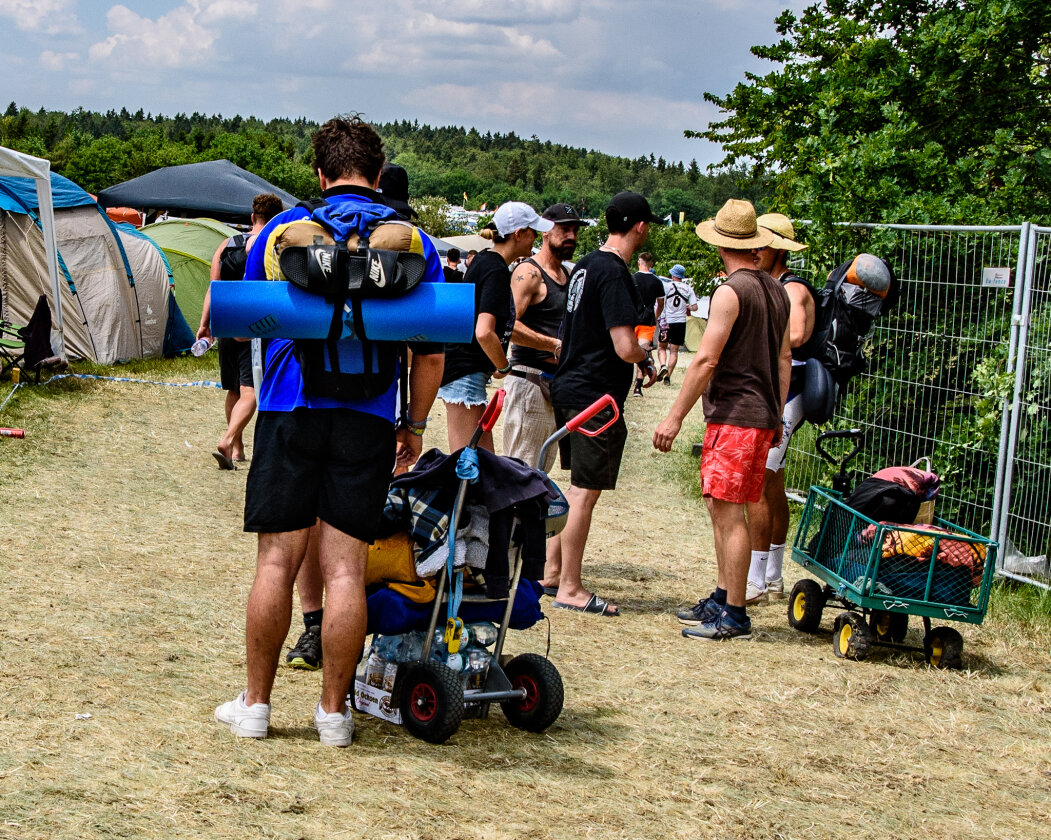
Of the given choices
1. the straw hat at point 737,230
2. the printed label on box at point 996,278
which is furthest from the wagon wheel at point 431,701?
the printed label on box at point 996,278

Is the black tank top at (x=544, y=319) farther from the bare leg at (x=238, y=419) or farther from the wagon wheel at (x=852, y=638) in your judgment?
the bare leg at (x=238, y=419)

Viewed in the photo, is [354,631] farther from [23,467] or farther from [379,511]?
[23,467]

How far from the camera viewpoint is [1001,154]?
870cm

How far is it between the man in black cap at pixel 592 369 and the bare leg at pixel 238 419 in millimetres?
3600

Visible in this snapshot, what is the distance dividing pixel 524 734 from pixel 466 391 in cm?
231

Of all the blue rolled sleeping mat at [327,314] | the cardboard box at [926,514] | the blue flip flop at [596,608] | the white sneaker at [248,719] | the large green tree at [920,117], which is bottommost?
the blue flip flop at [596,608]

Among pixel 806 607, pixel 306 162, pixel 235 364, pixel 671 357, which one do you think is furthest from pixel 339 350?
pixel 306 162

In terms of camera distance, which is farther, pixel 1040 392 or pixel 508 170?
pixel 508 170

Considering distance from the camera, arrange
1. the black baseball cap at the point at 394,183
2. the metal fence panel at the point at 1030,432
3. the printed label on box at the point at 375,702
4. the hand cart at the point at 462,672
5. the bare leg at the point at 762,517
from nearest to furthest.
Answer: the hand cart at the point at 462,672 < the printed label on box at the point at 375,702 < the black baseball cap at the point at 394,183 < the bare leg at the point at 762,517 < the metal fence panel at the point at 1030,432

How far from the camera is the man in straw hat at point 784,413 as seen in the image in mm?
6309

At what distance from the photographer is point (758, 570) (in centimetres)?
647

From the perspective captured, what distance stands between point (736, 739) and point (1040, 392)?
3671mm

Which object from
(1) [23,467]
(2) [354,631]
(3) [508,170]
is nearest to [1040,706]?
(2) [354,631]

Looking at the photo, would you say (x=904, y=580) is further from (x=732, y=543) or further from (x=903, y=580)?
(x=732, y=543)
